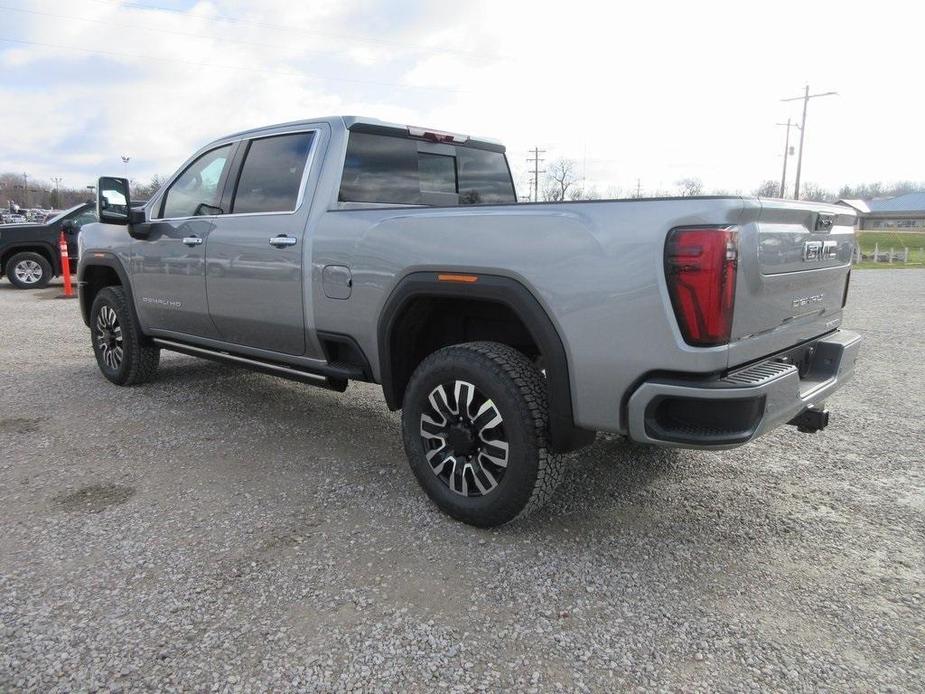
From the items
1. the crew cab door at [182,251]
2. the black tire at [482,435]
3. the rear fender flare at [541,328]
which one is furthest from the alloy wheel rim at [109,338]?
the rear fender flare at [541,328]

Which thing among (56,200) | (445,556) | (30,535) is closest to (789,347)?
(445,556)

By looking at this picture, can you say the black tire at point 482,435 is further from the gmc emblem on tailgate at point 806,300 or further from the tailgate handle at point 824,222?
the tailgate handle at point 824,222

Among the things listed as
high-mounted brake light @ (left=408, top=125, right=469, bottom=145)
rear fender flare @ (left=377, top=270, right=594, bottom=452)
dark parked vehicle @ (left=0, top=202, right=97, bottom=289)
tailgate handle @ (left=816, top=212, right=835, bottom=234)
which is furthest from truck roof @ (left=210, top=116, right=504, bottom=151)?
dark parked vehicle @ (left=0, top=202, right=97, bottom=289)

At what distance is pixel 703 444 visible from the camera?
2.50 metres

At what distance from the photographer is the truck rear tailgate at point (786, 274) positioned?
252 cm

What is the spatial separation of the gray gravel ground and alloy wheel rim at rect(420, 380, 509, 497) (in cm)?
25

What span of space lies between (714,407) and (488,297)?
1029 mm

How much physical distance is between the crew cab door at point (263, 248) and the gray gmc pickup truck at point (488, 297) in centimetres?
1

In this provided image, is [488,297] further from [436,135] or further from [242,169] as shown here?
[242,169]

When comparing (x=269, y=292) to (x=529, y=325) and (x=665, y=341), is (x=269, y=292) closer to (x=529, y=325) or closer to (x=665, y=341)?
(x=529, y=325)

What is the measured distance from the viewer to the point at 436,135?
4.45 meters

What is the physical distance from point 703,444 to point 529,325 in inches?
32.3

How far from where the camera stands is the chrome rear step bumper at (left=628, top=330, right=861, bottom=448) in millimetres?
Answer: 2457

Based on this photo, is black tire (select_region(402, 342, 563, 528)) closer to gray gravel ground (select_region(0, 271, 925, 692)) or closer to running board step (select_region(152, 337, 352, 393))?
gray gravel ground (select_region(0, 271, 925, 692))
